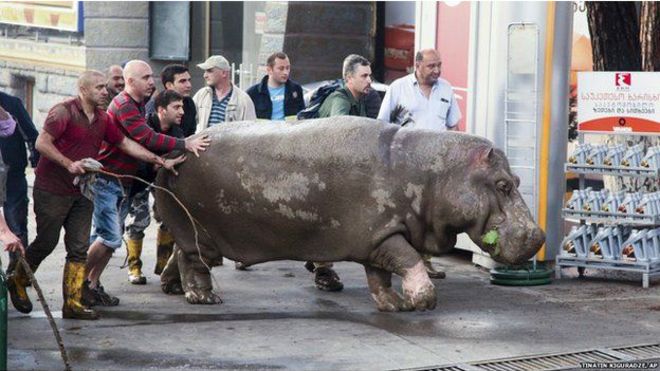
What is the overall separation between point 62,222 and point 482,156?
2.97m

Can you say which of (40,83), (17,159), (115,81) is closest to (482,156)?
(115,81)

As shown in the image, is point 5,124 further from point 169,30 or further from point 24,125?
point 169,30

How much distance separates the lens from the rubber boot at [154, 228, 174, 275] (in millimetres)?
12289

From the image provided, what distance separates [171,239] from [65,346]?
289 cm

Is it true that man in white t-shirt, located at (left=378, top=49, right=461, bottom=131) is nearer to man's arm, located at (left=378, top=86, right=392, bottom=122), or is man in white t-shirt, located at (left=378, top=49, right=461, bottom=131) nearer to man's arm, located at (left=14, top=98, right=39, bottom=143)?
man's arm, located at (left=378, top=86, right=392, bottom=122)

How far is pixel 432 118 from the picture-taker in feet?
40.2

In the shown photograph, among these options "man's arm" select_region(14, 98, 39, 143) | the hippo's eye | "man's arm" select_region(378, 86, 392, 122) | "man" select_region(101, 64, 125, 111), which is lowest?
the hippo's eye

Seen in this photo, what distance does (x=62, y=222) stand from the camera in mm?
10250

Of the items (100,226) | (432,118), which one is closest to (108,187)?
(100,226)

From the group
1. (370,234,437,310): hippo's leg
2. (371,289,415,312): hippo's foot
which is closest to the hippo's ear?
(370,234,437,310): hippo's leg

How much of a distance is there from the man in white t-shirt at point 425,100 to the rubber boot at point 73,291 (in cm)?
317

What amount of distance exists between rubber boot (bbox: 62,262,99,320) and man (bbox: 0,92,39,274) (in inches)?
62.4

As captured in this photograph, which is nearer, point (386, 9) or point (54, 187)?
point (54, 187)

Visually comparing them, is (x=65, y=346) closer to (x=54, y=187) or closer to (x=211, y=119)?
(x=54, y=187)
